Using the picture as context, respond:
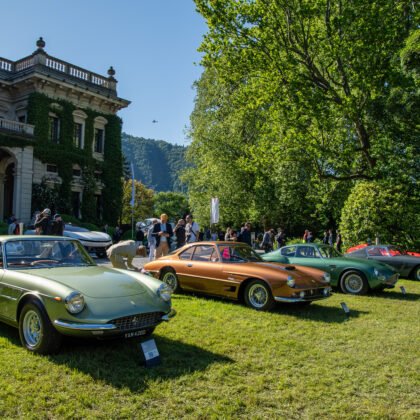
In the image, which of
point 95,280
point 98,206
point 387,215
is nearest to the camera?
point 95,280

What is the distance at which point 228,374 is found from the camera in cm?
425

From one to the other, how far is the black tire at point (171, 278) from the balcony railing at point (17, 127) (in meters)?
20.2

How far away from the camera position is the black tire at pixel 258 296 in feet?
23.8

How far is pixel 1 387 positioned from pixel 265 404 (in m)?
2.51

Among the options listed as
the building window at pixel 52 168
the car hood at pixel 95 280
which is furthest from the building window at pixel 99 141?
the car hood at pixel 95 280

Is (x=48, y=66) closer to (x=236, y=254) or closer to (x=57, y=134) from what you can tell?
(x=57, y=134)

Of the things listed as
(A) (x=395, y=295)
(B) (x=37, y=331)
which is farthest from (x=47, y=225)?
(A) (x=395, y=295)

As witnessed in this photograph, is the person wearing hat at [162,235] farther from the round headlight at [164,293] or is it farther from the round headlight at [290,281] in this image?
the round headlight at [164,293]

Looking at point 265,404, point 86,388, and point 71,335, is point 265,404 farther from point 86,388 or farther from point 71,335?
point 71,335

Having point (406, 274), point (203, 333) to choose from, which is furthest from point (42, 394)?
point (406, 274)

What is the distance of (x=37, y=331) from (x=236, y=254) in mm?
4647

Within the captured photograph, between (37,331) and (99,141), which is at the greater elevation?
(99,141)

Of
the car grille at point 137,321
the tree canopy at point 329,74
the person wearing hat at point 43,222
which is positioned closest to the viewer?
the car grille at point 137,321

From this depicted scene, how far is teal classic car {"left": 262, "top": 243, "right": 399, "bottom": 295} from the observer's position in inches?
377
